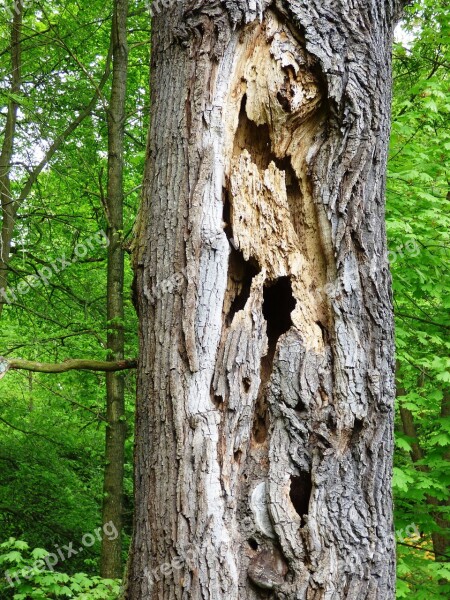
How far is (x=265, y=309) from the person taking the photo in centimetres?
252

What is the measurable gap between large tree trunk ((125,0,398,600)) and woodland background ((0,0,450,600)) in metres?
3.12

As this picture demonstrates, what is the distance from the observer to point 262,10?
236cm

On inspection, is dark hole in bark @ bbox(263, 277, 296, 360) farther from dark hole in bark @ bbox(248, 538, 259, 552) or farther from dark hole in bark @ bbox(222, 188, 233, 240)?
dark hole in bark @ bbox(248, 538, 259, 552)

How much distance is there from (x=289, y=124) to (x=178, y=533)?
5.04 ft

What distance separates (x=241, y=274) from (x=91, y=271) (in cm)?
696

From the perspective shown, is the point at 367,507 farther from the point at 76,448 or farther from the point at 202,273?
the point at 76,448

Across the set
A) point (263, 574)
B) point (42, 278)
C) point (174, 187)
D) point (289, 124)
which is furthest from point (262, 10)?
point (42, 278)

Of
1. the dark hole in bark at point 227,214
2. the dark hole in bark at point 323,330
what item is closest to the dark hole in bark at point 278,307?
the dark hole in bark at point 323,330

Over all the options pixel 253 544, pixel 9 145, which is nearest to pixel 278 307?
pixel 253 544

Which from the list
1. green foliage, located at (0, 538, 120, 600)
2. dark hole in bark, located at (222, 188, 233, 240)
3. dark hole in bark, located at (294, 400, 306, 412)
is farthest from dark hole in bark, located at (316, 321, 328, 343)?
green foliage, located at (0, 538, 120, 600)

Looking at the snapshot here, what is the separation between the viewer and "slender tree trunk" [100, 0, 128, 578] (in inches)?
263

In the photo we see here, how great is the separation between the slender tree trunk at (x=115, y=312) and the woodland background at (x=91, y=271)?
0.75ft

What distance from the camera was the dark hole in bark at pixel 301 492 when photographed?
2.19 m

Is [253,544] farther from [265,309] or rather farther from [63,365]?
[63,365]
